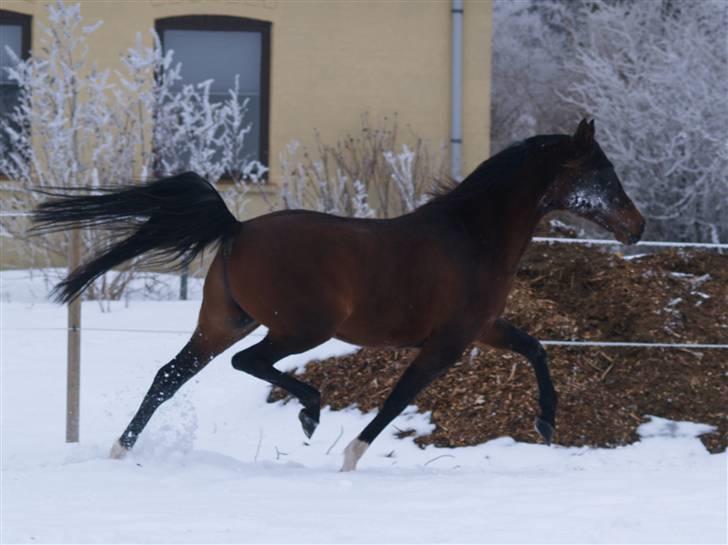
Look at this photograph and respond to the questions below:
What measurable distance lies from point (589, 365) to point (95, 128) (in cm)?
548

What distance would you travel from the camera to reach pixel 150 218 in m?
5.64

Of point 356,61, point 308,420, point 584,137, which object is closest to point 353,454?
point 308,420

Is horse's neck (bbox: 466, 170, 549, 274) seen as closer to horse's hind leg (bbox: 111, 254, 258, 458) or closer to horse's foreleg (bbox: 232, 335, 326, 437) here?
horse's foreleg (bbox: 232, 335, 326, 437)

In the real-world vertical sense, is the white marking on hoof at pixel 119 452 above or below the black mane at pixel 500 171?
below

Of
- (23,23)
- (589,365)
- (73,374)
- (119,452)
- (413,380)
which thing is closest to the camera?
(413,380)

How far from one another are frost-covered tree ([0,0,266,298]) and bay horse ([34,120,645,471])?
437 centimetres

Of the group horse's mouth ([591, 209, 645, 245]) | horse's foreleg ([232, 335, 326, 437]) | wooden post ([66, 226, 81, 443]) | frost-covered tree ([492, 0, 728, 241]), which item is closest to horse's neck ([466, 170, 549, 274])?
horse's mouth ([591, 209, 645, 245])

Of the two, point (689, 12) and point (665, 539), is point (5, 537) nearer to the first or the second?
point (665, 539)

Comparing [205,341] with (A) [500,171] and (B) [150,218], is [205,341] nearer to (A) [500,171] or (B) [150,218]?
(B) [150,218]

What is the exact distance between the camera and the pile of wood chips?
680 centimetres

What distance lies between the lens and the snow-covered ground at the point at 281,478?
4.36m

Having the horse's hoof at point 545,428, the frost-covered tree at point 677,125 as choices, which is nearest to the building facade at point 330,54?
the frost-covered tree at point 677,125

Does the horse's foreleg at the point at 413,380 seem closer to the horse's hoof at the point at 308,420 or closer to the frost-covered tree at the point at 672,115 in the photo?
the horse's hoof at the point at 308,420

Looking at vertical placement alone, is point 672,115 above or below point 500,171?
above
